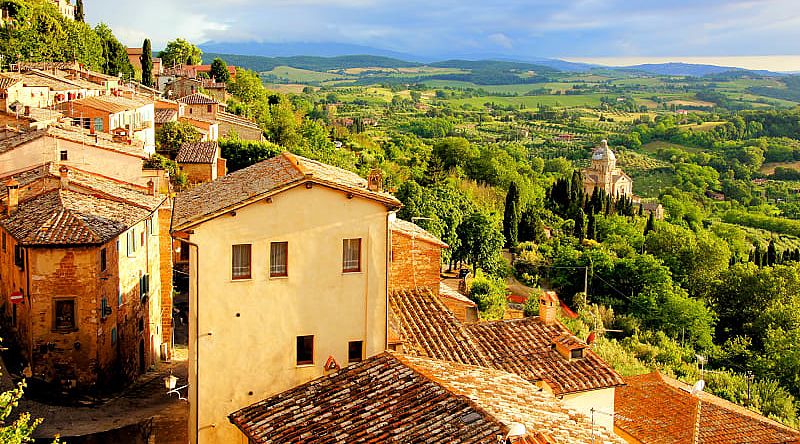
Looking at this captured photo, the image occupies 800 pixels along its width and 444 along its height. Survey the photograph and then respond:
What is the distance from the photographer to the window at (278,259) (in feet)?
44.3

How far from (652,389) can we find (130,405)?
13932 mm

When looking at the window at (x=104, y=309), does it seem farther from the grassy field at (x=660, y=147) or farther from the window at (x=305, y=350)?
the grassy field at (x=660, y=147)

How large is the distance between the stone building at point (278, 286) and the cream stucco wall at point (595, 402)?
4.24 m

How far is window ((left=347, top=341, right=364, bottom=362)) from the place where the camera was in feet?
46.4

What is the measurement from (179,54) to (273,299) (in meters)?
77.3

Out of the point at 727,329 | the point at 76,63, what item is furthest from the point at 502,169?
the point at 76,63

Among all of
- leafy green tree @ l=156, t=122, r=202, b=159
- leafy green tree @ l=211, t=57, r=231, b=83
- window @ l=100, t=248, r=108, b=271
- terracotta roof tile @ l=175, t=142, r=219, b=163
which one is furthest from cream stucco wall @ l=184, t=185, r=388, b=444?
leafy green tree @ l=211, t=57, r=231, b=83

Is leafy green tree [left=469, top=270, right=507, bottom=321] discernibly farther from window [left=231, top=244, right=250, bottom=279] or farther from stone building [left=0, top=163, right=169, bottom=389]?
window [left=231, top=244, right=250, bottom=279]

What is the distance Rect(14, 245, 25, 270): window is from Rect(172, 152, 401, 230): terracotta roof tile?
19.6 feet

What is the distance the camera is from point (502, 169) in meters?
67.2

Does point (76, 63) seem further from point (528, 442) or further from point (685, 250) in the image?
point (528, 442)

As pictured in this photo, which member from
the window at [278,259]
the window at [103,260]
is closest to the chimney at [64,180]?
the window at [103,260]

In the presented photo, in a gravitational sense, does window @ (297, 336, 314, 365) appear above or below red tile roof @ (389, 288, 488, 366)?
above

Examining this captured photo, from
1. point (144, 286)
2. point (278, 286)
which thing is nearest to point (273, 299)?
point (278, 286)
